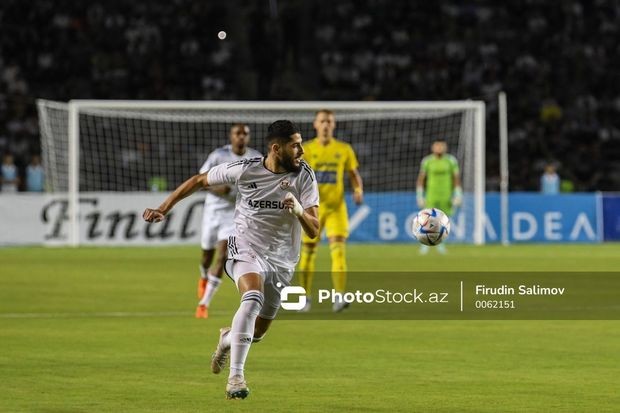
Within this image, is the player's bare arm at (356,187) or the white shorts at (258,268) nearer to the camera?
the white shorts at (258,268)

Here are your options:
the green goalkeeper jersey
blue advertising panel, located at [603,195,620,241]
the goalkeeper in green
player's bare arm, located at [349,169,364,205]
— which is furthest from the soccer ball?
blue advertising panel, located at [603,195,620,241]

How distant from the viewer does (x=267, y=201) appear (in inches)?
372

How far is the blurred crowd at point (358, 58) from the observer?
3806 cm

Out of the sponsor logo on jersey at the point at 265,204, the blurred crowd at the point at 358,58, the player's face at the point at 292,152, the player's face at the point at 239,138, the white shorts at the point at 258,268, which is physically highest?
the blurred crowd at the point at 358,58

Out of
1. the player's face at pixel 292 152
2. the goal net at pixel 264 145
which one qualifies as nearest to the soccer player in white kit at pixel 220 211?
the player's face at pixel 292 152

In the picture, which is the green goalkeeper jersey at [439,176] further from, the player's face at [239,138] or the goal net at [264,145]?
the player's face at [239,138]

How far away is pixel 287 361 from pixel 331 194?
203 inches

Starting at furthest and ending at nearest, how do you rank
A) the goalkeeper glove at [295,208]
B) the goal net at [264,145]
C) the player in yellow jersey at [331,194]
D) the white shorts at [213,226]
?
1. the goal net at [264,145]
2. the white shorts at [213,226]
3. the player in yellow jersey at [331,194]
4. the goalkeeper glove at [295,208]

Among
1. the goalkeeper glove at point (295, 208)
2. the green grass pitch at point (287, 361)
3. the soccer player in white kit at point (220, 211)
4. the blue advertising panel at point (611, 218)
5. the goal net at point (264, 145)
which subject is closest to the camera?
the goalkeeper glove at point (295, 208)

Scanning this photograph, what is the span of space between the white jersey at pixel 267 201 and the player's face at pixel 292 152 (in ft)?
0.38

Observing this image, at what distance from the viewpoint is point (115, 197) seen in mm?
30547

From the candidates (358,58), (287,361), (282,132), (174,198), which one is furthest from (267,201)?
(358,58)

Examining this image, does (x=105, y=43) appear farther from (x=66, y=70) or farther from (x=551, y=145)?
(x=551, y=145)

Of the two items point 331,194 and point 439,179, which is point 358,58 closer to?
point 439,179
